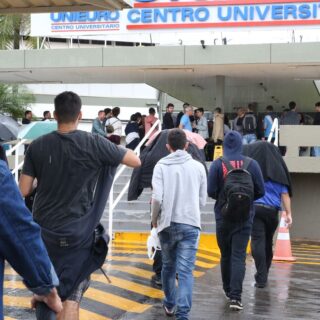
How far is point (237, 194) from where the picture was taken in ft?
24.1

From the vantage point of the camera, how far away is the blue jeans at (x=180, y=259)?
638cm

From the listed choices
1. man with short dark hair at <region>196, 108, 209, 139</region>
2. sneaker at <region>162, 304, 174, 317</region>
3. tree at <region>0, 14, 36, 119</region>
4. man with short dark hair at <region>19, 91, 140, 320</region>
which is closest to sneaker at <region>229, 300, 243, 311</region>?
sneaker at <region>162, 304, 174, 317</region>

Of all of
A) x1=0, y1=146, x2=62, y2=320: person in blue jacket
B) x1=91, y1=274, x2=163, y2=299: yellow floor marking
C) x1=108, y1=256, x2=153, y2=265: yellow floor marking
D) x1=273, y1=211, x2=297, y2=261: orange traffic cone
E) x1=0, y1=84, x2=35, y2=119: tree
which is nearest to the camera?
x1=0, y1=146, x2=62, y2=320: person in blue jacket

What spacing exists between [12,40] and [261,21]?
17801mm

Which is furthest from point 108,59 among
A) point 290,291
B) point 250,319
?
point 250,319

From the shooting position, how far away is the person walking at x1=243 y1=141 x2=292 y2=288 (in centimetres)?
864

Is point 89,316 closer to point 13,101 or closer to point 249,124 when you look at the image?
point 249,124

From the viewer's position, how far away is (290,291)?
869 centimetres

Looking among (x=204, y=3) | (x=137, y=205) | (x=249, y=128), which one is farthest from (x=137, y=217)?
(x=204, y=3)

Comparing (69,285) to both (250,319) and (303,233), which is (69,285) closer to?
(250,319)

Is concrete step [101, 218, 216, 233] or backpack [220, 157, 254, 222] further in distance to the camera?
concrete step [101, 218, 216, 233]

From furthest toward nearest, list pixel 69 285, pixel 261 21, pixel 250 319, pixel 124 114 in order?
1. pixel 124 114
2. pixel 261 21
3. pixel 250 319
4. pixel 69 285

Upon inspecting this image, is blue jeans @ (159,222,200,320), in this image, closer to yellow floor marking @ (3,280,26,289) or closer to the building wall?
yellow floor marking @ (3,280,26,289)

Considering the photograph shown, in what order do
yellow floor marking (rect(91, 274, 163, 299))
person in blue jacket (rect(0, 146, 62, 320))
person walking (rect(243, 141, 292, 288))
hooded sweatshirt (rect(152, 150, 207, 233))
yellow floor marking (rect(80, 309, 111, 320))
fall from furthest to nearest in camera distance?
person walking (rect(243, 141, 292, 288)) < yellow floor marking (rect(91, 274, 163, 299)) < yellow floor marking (rect(80, 309, 111, 320)) < hooded sweatshirt (rect(152, 150, 207, 233)) < person in blue jacket (rect(0, 146, 62, 320))
